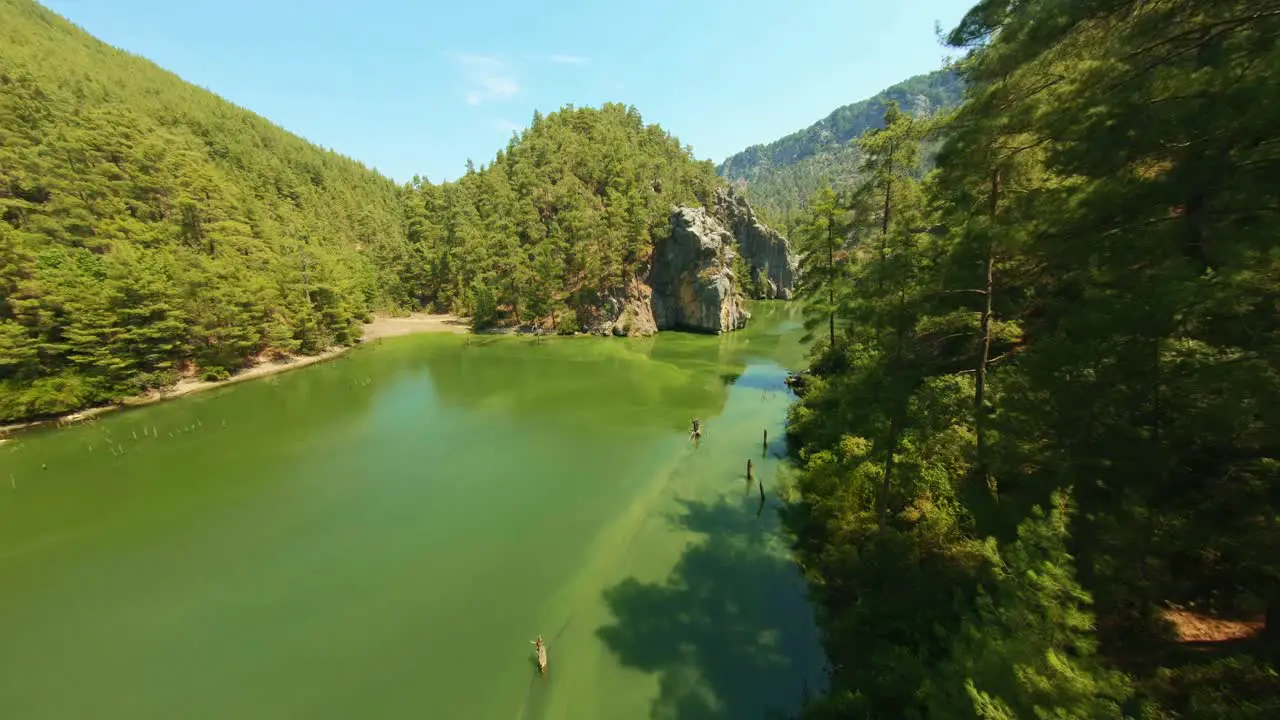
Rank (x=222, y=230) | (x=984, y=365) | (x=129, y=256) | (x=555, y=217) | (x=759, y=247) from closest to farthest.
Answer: (x=984, y=365) < (x=129, y=256) < (x=222, y=230) < (x=555, y=217) < (x=759, y=247)

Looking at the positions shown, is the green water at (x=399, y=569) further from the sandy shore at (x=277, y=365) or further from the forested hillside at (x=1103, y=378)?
the forested hillside at (x=1103, y=378)

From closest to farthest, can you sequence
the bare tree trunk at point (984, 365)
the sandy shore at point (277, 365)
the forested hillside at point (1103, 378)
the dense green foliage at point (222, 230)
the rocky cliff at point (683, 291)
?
the forested hillside at point (1103, 378) → the bare tree trunk at point (984, 365) → the sandy shore at point (277, 365) → the dense green foliage at point (222, 230) → the rocky cliff at point (683, 291)

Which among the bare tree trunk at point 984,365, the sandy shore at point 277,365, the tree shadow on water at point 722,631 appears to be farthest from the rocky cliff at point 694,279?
the bare tree trunk at point 984,365

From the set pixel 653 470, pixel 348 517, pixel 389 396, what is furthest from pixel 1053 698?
pixel 389 396

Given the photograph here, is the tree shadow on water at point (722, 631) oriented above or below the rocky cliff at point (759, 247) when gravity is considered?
below

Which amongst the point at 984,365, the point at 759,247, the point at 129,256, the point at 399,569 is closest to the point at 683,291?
the point at 759,247

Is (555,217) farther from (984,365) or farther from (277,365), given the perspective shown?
(984,365)

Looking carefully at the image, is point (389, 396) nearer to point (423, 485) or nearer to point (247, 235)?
point (423, 485)
